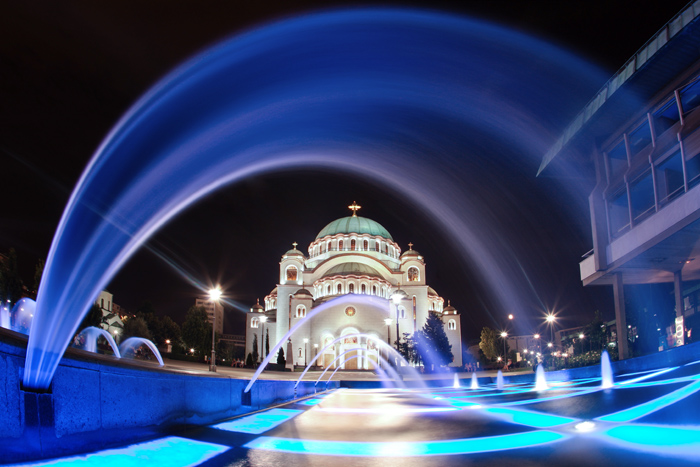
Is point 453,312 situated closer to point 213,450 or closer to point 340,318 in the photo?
point 340,318

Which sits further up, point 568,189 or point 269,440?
point 568,189

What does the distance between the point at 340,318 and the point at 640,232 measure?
47112mm

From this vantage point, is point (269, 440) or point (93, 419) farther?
point (269, 440)

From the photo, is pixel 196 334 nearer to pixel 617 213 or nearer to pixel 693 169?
pixel 617 213

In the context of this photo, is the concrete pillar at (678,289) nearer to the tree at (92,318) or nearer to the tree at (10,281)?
the tree at (10,281)

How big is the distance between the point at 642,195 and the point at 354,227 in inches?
2182

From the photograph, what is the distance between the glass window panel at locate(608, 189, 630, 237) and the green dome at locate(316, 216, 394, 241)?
5327cm

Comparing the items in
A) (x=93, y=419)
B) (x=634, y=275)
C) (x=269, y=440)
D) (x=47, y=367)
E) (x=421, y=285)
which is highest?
(x=421, y=285)

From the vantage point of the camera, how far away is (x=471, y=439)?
23.0 feet

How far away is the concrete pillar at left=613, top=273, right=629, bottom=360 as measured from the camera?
26.5 metres

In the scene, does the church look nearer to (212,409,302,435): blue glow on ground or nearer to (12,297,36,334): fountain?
(12,297,36,334): fountain

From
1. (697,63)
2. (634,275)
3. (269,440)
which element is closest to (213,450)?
(269,440)

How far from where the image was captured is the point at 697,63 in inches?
822

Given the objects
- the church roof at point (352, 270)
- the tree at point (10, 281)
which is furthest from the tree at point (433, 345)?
the tree at point (10, 281)
